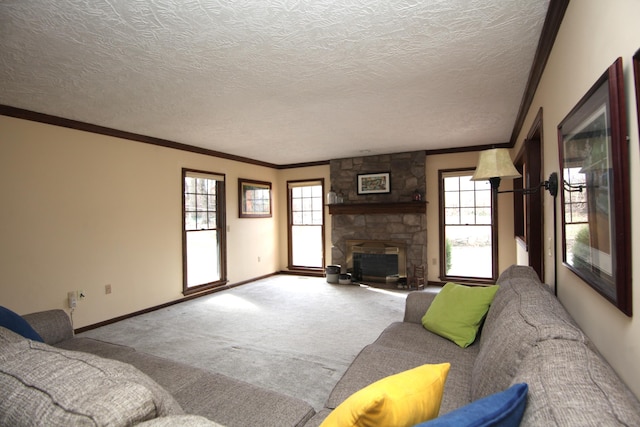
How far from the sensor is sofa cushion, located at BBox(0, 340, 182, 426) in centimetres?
72

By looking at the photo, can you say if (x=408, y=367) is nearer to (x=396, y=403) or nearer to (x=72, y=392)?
(x=396, y=403)

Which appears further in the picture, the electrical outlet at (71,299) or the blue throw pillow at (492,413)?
the electrical outlet at (71,299)

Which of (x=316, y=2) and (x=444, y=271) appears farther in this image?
(x=444, y=271)

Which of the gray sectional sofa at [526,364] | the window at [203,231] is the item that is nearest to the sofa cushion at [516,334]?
the gray sectional sofa at [526,364]

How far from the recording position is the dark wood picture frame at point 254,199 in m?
6.29

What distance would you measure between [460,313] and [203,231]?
4423 mm

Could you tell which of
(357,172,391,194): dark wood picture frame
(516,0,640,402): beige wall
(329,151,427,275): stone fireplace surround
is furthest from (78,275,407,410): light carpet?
(357,172,391,194): dark wood picture frame

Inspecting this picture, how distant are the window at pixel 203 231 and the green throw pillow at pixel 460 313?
13.2ft

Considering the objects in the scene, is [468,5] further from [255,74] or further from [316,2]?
[255,74]

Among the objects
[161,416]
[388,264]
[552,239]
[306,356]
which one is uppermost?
[552,239]

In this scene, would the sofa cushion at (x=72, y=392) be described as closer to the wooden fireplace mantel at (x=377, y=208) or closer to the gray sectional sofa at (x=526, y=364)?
the gray sectional sofa at (x=526, y=364)

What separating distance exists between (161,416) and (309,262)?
6309mm

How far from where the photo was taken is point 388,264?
6.14 meters

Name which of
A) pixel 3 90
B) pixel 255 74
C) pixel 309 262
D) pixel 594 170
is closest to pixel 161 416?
pixel 594 170
